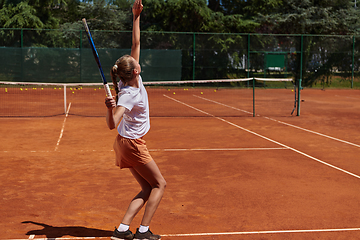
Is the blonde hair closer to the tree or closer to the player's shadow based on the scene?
the player's shadow

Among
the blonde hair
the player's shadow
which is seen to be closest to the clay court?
the player's shadow

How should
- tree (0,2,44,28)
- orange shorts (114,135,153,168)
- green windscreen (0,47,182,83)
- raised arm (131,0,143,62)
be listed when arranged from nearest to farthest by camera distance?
orange shorts (114,135,153,168) → raised arm (131,0,143,62) → green windscreen (0,47,182,83) → tree (0,2,44,28)

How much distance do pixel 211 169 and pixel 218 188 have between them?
1.06 meters

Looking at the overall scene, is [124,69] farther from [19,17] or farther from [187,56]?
[19,17]

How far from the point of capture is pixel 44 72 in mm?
25188

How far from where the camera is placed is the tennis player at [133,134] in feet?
11.6

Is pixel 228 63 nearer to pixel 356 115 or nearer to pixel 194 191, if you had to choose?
pixel 356 115

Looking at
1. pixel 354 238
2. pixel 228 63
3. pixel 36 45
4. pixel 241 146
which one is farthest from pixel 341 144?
pixel 36 45

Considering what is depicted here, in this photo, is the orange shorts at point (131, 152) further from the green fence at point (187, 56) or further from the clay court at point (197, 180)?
the green fence at point (187, 56)

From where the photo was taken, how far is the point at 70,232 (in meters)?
4.24

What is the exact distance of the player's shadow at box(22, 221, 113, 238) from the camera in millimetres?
4188

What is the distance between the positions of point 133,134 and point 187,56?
23693 mm

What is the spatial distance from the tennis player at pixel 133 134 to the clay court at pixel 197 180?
1.72ft

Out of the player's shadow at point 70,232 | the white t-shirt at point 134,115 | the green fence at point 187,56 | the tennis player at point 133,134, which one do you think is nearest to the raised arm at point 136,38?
the tennis player at point 133,134
